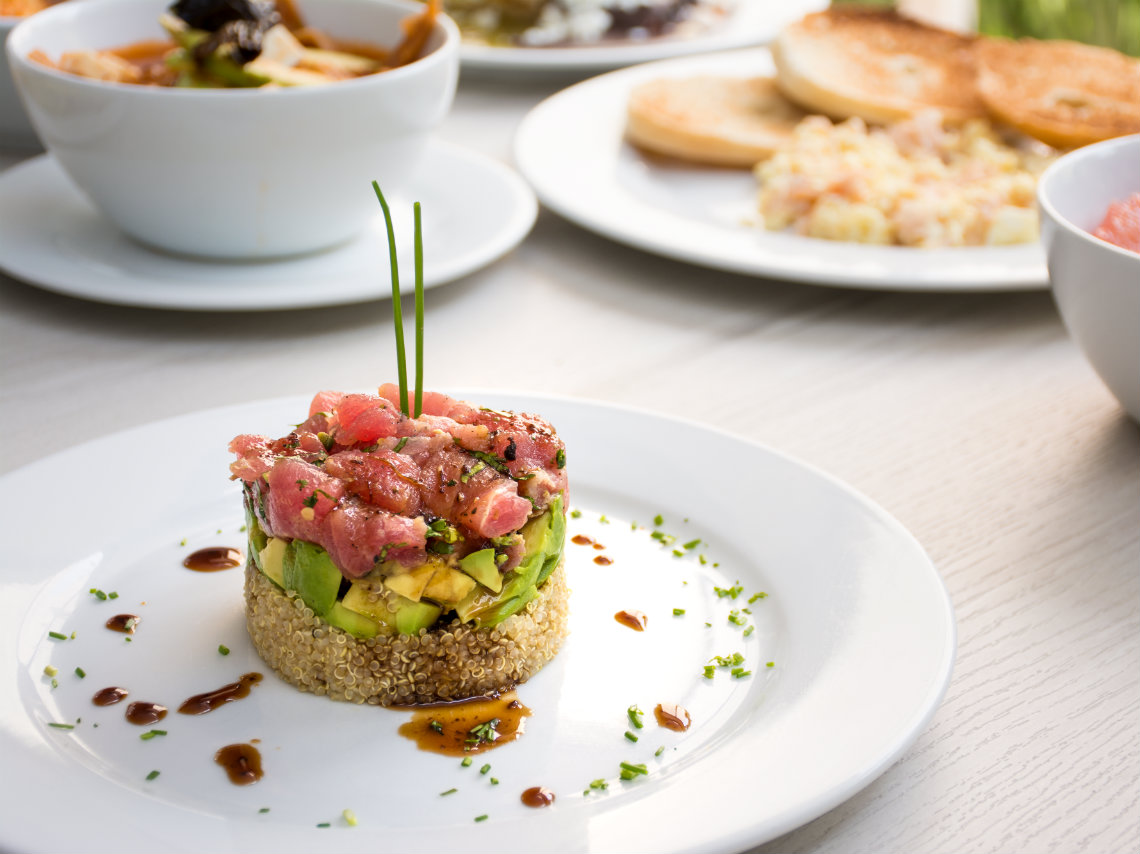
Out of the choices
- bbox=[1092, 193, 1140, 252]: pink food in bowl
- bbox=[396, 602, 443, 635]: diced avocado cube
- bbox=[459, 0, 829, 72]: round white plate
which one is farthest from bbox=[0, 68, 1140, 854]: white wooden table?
bbox=[459, 0, 829, 72]: round white plate

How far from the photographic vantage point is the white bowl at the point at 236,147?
168 centimetres

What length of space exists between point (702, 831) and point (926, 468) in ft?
2.64

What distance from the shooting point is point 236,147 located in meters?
1.71

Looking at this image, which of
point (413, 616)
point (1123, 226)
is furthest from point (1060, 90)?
point (413, 616)

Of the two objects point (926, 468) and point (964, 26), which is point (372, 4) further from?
point (964, 26)

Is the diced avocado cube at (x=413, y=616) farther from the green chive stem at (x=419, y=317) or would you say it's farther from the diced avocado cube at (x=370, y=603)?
the green chive stem at (x=419, y=317)

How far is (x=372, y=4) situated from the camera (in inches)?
84.5

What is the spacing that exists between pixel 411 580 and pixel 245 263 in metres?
1.02

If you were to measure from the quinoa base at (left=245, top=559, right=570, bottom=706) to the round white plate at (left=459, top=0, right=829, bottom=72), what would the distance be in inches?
80.7

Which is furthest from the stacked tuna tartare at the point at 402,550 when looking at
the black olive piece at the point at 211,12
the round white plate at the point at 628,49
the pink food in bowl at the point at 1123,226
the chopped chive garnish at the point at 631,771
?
the round white plate at the point at 628,49

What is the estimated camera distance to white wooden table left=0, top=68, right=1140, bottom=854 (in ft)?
3.38

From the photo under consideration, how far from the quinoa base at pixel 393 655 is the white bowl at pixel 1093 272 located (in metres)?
0.79

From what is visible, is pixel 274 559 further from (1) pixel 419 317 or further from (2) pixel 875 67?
(2) pixel 875 67

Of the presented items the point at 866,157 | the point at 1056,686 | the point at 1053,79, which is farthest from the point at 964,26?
the point at 1056,686
